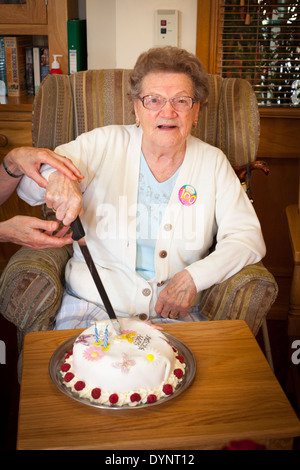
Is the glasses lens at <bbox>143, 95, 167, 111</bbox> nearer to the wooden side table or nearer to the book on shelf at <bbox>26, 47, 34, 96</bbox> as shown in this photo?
the wooden side table

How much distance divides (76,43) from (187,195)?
113 centimetres

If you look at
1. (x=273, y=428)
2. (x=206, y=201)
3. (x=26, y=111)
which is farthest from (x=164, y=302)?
(x=26, y=111)

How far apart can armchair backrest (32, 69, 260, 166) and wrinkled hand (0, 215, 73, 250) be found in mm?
538

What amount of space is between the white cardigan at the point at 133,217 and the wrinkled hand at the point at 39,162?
136mm

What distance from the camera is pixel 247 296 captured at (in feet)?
5.36

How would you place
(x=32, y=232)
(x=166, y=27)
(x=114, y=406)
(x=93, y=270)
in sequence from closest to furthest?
(x=114, y=406)
(x=93, y=270)
(x=32, y=232)
(x=166, y=27)

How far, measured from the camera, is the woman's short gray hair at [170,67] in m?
1.71

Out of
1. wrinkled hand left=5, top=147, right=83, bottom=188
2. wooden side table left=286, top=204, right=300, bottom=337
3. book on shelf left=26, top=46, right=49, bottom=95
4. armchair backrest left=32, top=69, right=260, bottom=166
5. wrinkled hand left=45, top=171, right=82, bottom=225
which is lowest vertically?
wooden side table left=286, top=204, right=300, bottom=337

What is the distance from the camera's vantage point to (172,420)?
1105 millimetres

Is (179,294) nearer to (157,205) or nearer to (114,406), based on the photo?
(157,205)

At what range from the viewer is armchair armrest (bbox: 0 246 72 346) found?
1624 millimetres

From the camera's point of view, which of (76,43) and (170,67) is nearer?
(170,67)

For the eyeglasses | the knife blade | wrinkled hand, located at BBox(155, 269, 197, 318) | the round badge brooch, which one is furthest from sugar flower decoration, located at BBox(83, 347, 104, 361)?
the eyeglasses

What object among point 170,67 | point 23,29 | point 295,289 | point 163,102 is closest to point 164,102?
point 163,102
